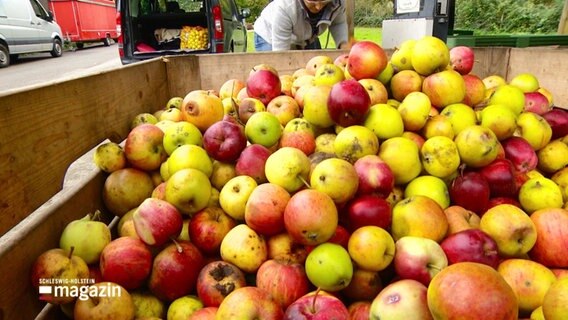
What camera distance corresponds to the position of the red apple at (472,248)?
143 cm

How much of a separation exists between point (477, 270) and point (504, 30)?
2200 centimetres

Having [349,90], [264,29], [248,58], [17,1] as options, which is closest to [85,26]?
[17,1]

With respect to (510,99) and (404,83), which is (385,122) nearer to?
(404,83)

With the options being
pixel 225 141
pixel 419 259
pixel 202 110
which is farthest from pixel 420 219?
pixel 202 110

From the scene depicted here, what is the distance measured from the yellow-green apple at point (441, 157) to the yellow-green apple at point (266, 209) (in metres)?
0.69

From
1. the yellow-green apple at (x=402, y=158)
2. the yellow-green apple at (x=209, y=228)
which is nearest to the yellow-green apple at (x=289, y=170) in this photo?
the yellow-green apple at (x=209, y=228)

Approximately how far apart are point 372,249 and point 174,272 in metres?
0.73

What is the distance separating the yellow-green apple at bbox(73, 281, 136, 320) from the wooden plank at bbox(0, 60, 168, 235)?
0.34m

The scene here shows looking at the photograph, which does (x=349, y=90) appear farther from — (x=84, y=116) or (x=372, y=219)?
(x=84, y=116)

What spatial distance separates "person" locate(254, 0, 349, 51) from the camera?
14.3 ft

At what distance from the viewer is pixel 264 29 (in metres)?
5.12

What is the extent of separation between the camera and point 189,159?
5.93ft

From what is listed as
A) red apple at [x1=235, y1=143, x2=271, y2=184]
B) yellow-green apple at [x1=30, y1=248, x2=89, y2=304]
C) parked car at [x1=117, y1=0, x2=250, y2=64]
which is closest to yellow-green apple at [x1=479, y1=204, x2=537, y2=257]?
red apple at [x1=235, y1=143, x2=271, y2=184]

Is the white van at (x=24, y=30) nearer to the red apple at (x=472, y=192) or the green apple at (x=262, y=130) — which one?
the green apple at (x=262, y=130)
